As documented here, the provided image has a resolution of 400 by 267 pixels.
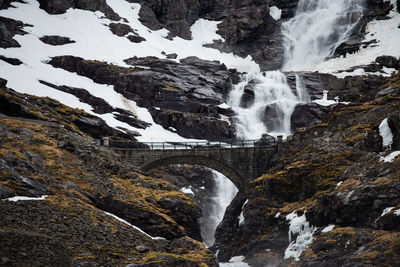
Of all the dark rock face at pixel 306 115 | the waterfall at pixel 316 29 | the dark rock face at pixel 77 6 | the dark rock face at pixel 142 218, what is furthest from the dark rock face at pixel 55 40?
the dark rock face at pixel 142 218

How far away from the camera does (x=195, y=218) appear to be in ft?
85.9

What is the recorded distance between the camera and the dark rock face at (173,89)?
6869 centimetres

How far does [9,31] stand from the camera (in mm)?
77875

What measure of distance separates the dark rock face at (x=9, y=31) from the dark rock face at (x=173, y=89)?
7.95m

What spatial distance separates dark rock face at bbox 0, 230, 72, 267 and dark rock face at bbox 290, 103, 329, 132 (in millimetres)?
54243

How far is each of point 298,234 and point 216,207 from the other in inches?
1087

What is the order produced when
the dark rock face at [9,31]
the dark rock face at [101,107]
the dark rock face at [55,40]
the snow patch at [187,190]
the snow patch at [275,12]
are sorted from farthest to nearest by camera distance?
the snow patch at [275,12], the dark rock face at [55,40], the dark rock face at [9,31], the dark rock face at [101,107], the snow patch at [187,190]

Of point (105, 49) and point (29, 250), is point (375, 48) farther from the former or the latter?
point (29, 250)

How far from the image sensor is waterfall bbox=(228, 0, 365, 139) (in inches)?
2692

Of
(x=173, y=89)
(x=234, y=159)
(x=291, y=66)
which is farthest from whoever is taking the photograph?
(x=291, y=66)

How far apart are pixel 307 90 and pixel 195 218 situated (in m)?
54.6

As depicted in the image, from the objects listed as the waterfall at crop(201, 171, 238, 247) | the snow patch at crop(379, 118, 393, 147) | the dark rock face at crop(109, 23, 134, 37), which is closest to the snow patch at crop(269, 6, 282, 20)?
the dark rock face at crop(109, 23, 134, 37)

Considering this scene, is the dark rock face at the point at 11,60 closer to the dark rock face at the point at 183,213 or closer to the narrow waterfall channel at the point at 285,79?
the narrow waterfall channel at the point at 285,79

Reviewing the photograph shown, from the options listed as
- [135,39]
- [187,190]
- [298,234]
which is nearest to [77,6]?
[135,39]
